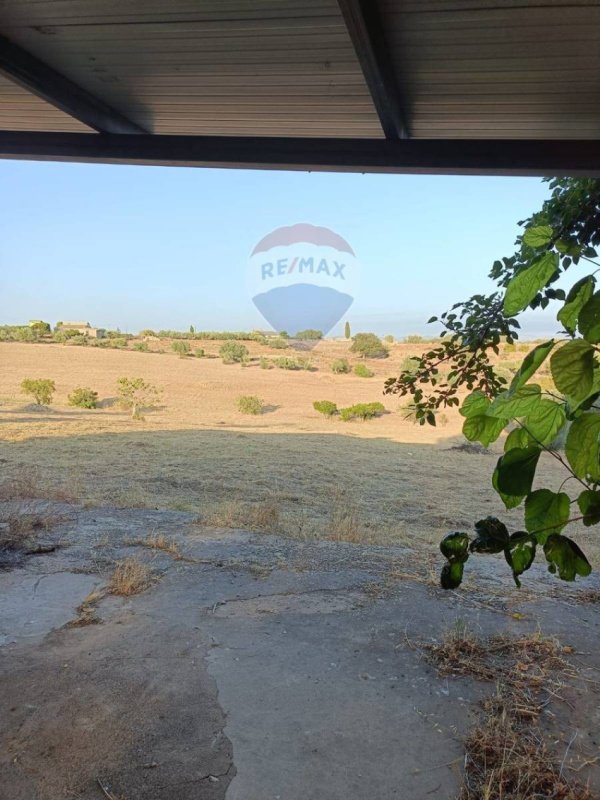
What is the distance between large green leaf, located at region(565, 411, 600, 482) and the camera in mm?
390

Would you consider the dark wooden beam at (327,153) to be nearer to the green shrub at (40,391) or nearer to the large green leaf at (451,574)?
the large green leaf at (451,574)

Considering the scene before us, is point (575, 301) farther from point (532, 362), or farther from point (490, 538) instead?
point (490, 538)

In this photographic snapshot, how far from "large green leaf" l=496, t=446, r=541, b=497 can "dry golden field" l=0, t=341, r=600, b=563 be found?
4400 mm

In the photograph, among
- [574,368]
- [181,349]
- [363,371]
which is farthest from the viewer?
[181,349]

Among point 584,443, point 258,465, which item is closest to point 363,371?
point 258,465

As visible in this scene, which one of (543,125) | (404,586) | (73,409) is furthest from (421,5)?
(73,409)

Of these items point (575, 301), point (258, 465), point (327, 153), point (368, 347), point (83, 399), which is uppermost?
point (368, 347)

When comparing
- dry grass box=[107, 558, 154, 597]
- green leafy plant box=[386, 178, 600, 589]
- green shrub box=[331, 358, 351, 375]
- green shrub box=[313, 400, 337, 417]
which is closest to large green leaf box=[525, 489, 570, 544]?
green leafy plant box=[386, 178, 600, 589]

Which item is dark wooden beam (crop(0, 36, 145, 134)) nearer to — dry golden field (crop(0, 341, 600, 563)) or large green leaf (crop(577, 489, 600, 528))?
large green leaf (crop(577, 489, 600, 528))

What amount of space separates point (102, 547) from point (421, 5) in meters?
3.71

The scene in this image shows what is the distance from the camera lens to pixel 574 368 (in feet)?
1.24

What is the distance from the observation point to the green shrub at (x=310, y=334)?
140 feet

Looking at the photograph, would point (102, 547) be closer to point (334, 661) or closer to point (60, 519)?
point (60, 519)

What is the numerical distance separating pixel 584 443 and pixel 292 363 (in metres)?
29.4
